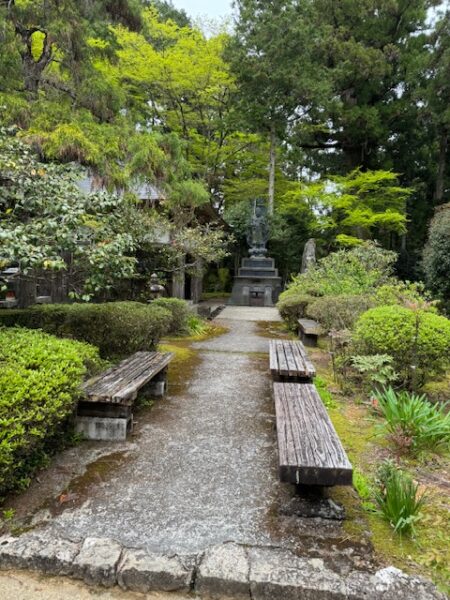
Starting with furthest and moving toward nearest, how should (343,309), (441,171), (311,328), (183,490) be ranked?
(441,171)
(311,328)
(343,309)
(183,490)

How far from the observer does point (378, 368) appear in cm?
445

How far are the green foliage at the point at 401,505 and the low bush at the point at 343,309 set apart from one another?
14.1ft

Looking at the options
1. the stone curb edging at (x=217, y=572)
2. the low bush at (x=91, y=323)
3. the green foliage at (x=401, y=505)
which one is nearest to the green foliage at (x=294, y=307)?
the low bush at (x=91, y=323)

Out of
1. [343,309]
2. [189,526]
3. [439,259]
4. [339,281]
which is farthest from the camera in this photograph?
[439,259]

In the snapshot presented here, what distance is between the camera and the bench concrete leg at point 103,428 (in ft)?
10.9

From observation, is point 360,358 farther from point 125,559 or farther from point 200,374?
point 125,559

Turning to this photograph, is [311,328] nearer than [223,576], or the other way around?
[223,576]

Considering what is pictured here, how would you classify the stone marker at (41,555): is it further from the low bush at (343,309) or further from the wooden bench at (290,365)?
the low bush at (343,309)

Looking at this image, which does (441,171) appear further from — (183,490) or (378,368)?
(183,490)

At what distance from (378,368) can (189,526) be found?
2983mm

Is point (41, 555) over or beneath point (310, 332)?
beneath

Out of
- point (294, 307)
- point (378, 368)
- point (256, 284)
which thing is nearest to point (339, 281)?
point (294, 307)

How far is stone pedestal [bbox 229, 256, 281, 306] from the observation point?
17203 millimetres

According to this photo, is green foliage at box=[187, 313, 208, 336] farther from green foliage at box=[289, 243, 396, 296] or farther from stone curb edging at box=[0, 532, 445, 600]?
stone curb edging at box=[0, 532, 445, 600]
